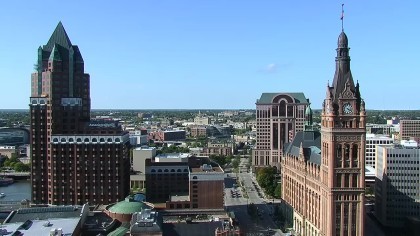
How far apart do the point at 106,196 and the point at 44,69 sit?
4364 centimetres

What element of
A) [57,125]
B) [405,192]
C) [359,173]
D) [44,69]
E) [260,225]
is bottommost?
[260,225]

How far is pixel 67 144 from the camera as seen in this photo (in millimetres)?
154000

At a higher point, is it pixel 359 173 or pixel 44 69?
pixel 44 69

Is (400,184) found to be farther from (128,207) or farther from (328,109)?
(128,207)

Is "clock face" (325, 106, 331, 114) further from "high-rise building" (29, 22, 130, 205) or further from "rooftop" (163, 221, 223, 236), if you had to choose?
"high-rise building" (29, 22, 130, 205)

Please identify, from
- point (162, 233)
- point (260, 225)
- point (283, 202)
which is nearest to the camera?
point (162, 233)

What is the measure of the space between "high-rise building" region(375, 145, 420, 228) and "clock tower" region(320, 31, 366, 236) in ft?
139

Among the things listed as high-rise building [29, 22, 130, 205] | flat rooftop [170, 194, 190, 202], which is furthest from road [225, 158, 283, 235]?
high-rise building [29, 22, 130, 205]

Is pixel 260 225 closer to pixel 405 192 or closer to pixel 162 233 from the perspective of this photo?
pixel 405 192

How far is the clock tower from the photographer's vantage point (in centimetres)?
11400

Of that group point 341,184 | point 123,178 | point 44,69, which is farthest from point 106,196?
point 341,184

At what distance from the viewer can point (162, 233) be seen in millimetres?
100125

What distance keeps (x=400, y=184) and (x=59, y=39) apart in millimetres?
112647

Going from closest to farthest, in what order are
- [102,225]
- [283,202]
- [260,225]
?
[102,225]
[260,225]
[283,202]
